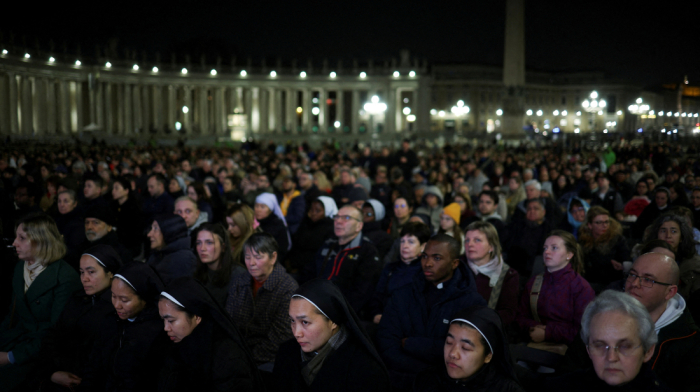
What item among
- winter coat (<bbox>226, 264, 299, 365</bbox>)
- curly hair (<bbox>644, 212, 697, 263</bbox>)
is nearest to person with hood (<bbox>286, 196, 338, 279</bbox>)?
winter coat (<bbox>226, 264, 299, 365</bbox>)

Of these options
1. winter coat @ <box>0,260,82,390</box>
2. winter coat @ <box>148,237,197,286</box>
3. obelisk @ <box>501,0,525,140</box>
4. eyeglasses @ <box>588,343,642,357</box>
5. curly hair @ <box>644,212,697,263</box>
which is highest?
obelisk @ <box>501,0,525,140</box>

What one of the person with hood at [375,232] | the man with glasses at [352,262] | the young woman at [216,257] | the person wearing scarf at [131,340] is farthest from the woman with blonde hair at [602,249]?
the person wearing scarf at [131,340]

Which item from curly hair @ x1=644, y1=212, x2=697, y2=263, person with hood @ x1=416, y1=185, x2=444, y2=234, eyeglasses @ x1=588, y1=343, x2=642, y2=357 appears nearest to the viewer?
eyeglasses @ x1=588, y1=343, x2=642, y2=357

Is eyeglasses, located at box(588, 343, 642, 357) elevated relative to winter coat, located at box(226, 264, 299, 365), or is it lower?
elevated

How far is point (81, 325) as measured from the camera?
4750mm

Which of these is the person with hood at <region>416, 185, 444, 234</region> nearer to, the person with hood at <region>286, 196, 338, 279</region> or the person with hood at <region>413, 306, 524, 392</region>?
the person with hood at <region>286, 196, 338, 279</region>

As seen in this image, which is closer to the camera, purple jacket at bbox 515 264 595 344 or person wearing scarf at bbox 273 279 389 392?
person wearing scarf at bbox 273 279 389 392

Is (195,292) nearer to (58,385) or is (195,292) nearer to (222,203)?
(58,385)

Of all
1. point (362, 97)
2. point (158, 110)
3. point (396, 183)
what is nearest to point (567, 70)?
point (362, 97)

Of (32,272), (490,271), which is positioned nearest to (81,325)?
(32,272)

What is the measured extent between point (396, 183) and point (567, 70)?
109471 mm

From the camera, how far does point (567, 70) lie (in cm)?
11138

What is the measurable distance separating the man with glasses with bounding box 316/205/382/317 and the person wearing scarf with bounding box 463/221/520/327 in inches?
48.7

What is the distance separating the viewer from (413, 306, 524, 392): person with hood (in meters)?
3.23
